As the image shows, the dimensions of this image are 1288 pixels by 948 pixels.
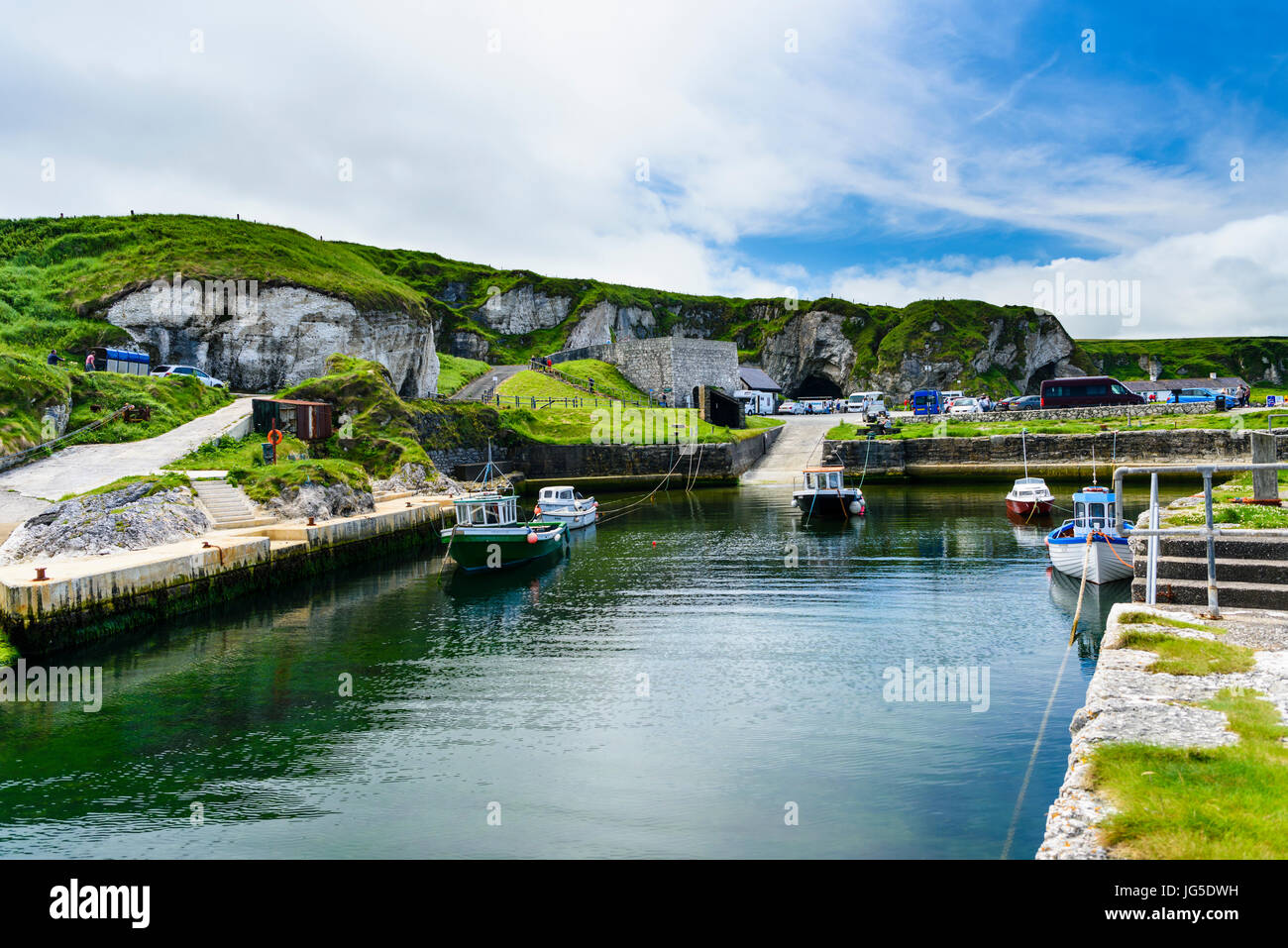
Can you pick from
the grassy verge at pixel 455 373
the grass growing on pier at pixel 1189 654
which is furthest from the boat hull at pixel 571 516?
the grassy verge at pixel 455 373

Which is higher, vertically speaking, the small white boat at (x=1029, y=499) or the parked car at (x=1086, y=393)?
the parked car at (x=1086, y=393)

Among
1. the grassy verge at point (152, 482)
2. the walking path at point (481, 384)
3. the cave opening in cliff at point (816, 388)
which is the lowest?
the grassy verge at point (152, 482)

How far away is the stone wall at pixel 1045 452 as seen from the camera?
50031 mm

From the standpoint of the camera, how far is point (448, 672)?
16344mm

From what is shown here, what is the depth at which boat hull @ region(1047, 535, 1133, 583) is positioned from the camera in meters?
21.2

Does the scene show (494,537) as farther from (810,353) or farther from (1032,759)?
(810,353)

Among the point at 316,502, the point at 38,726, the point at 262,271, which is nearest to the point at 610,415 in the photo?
the point at 262,271

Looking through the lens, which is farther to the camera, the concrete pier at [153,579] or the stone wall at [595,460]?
the stone wall at [595,460]

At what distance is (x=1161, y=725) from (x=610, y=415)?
57.1 metres

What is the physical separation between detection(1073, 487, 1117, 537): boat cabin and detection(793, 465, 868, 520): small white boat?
14.6m

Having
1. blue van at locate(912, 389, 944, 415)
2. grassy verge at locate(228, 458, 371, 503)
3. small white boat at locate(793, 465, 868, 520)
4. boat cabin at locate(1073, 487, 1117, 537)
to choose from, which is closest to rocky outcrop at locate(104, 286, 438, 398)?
grassy verge at locate(228, 458, 371, 503)

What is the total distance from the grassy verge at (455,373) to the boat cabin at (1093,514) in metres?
56.5

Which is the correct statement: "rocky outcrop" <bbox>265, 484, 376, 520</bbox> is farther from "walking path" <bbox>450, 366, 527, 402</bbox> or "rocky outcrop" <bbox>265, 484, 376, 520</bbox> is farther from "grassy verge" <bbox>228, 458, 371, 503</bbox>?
"walking path" <bbox>450, 366, 527, 402</bbox>

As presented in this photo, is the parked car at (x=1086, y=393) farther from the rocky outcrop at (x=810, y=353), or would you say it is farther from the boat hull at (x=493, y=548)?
the boat hull at (x=493, y=548)
